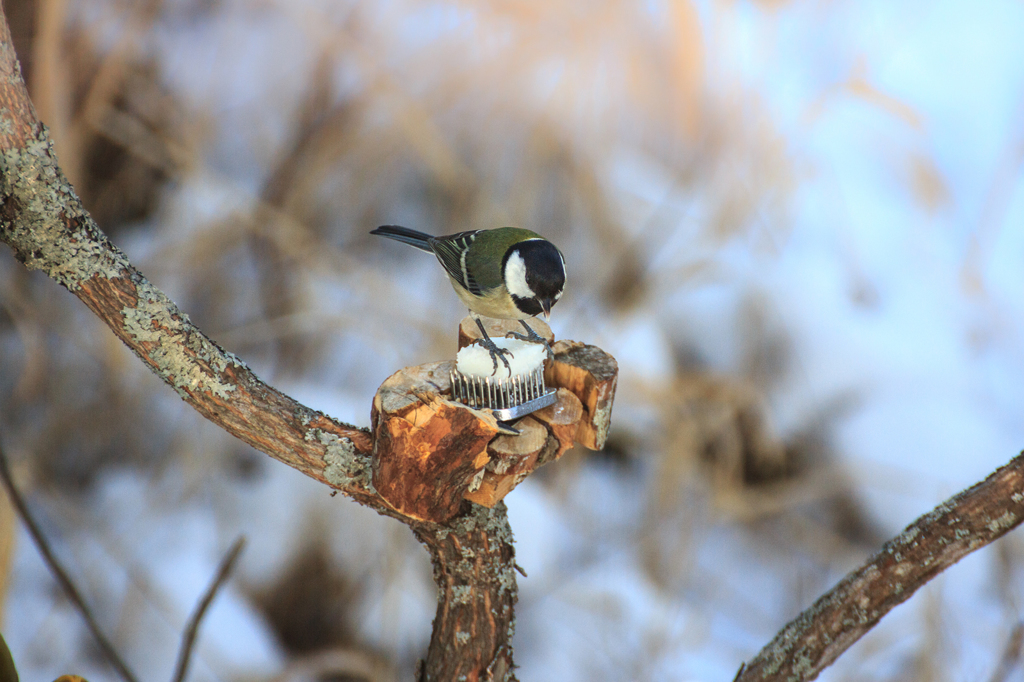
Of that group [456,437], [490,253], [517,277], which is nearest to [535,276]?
[517,277]

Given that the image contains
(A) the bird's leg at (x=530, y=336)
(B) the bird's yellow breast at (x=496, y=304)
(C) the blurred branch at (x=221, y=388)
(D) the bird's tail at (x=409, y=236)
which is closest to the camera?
(C) the blurred branch at (x=221, y=388)

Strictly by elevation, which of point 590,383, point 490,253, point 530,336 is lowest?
point 590,383

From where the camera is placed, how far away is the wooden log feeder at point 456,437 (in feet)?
2.12

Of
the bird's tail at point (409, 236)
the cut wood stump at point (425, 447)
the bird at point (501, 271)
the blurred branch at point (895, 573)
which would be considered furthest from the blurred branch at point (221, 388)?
the bird's tail at point (409, 236)

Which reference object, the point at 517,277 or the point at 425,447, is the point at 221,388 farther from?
the point at 517,277

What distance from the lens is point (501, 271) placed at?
97cm

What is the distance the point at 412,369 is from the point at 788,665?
1.59 feet

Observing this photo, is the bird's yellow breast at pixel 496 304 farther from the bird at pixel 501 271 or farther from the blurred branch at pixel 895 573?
the blurred branch at pixel 895 573

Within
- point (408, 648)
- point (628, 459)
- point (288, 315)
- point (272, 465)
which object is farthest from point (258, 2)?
point (408, 648)


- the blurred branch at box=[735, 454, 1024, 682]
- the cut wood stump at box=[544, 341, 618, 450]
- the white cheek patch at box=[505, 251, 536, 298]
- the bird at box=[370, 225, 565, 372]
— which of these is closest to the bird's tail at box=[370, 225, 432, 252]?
the bird at box=[370, 225, 565, 372]

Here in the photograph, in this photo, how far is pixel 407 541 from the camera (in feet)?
5.49

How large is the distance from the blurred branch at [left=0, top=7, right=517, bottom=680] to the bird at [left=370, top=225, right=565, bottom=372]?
0.60 ft

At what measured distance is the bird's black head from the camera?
2.93ft

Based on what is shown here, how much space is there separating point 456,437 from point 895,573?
0.45 metres
